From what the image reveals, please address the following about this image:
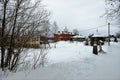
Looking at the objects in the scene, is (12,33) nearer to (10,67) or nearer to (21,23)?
(21,23)

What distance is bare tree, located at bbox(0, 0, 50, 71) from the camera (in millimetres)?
9695

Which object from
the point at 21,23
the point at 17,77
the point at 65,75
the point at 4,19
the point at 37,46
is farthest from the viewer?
the point at 37,46

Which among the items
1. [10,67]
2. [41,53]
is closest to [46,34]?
[41,53]

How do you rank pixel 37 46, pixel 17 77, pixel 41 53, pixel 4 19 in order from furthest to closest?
pixel 37 46
pixel 41 53
pixel 4 19
pixel 17 77

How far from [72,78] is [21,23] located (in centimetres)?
399

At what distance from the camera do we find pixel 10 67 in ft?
33.6

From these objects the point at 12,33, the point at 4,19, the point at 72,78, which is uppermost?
the point at 4,19

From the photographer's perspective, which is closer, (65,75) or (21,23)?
(65,75)

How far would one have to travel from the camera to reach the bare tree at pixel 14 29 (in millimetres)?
9695

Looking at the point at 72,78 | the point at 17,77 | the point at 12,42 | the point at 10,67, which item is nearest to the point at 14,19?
the point at 12,42

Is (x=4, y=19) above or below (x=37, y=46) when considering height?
above

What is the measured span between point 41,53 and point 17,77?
370 cm

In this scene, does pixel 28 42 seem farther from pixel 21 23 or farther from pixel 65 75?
pixel 65 75

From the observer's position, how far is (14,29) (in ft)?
33.4
